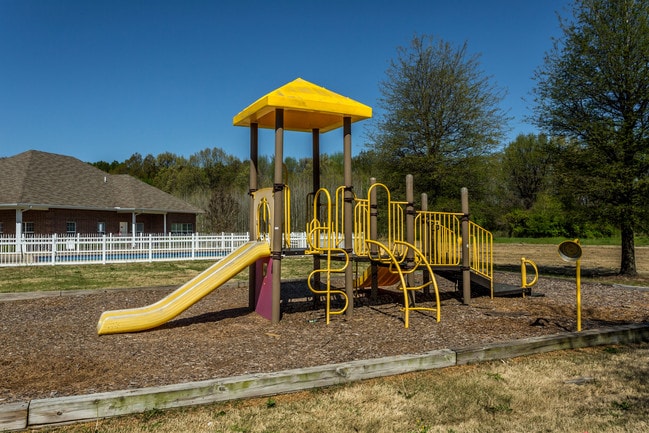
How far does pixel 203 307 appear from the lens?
32.4ft

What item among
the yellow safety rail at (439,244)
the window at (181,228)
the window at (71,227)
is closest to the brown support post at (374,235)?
the yellow safety rail at (439,244)

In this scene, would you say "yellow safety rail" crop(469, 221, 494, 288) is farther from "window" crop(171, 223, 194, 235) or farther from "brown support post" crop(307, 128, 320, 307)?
"window" crop(171, 223, 194, 235)

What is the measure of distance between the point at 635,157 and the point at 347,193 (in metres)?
10.8

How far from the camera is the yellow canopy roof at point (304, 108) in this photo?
313 inches

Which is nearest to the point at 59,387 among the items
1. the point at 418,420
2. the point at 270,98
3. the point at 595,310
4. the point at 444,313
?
the point at 418,420

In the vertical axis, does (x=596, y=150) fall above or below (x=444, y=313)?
above

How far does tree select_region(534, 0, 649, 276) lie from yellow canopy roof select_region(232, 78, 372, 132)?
938 centimetres

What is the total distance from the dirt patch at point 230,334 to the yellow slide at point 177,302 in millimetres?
175

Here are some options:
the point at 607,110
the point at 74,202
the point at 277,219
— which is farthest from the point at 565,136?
the point at 74,202

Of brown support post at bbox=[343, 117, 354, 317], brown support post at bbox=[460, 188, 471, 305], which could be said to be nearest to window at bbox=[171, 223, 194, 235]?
brown support post at bbox=[460, 188, 471, 305]

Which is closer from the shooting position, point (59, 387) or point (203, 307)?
point (59, 387)

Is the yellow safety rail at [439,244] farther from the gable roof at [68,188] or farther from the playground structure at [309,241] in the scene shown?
the gable roof at [68,188]

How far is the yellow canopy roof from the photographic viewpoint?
7.96 meters

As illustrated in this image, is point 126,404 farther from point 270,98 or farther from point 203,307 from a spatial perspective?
point 203,307
